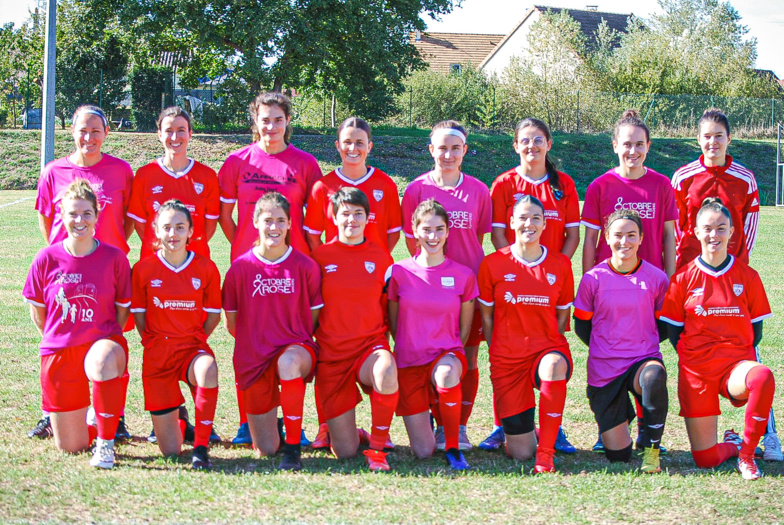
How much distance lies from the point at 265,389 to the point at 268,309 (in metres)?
0.45

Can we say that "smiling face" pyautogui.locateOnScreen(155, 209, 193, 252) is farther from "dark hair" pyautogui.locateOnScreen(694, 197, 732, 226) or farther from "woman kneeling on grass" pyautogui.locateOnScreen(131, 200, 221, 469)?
"dark hair" pyautogui.locateOnScreen(694, 197, 732, 226)

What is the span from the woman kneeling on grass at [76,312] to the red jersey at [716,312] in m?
3.11

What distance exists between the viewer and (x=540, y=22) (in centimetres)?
3312

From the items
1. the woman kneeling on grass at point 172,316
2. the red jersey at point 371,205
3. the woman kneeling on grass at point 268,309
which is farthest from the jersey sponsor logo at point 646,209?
the woman kneeling on grass at point 172,316

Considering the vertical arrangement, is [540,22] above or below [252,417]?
above

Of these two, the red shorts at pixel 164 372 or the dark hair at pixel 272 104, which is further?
the dark hair at pixel 272 104

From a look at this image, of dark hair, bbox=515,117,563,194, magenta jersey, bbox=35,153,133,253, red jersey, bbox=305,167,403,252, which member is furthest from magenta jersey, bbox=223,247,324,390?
dark hair, bbox=515,117,563,194

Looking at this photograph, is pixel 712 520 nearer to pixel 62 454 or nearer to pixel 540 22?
pixel 62 454

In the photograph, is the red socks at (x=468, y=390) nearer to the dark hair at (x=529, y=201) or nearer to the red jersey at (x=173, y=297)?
the dark hair at (x=529, y=201)

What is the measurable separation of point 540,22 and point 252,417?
104ft

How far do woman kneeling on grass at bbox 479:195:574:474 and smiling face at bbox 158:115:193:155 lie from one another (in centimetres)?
204

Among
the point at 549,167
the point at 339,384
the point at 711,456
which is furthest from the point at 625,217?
the point at 339,384

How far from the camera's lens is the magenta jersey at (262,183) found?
4766mm

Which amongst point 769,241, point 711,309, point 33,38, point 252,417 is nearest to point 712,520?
point 711,309
